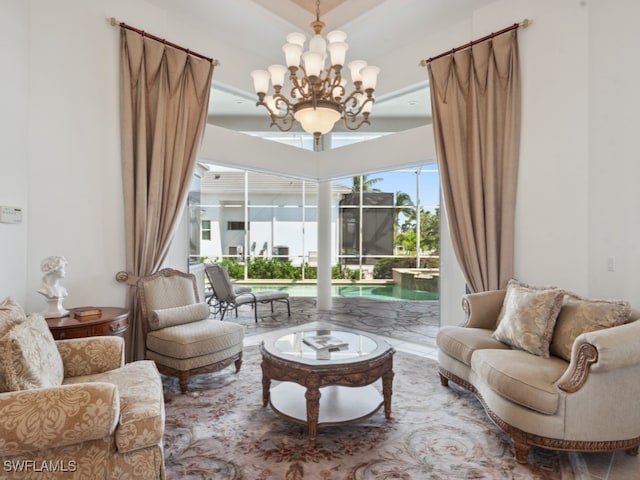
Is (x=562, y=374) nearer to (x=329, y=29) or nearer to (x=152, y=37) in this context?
(x=329, y=29)

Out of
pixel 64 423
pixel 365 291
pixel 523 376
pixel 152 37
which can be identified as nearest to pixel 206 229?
pixel 365 291

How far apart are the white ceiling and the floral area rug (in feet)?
11.9

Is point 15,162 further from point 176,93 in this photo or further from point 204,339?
point 204,339

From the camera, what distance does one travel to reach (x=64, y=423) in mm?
1530

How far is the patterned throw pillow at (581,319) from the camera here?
2.35 metres

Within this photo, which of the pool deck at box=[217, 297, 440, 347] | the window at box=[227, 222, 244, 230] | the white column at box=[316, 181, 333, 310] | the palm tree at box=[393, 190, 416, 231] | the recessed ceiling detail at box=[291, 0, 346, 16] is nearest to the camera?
the recessed ceiling detail at box=[291, 0, 346, 16]

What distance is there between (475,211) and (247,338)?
3436 millimetres

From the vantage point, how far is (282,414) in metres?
2.50

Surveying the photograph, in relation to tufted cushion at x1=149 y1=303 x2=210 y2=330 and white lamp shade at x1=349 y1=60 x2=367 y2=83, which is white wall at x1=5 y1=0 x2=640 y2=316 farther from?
white lamp shade at x1=349 y1=60 x2=367 y2=83

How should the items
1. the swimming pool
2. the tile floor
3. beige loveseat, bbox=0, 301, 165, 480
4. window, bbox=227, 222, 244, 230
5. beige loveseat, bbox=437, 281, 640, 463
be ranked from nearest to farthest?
beige loveseat, bbox=0, 301, 165, 480 → beige loveseat, bbox=437, 281, 640, 463 → the tile floor → the swimming pool → window, bbox=227, 222, 244, 230

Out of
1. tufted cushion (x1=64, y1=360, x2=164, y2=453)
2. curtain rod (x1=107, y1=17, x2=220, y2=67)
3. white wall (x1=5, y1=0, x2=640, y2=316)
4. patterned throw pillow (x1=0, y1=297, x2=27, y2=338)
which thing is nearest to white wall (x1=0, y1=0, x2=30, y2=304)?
white wall (x1=5, y1=0, x2=640, y2=316)

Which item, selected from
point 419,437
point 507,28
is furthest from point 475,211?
point 419,437

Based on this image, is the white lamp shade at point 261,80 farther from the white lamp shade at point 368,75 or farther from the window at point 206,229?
the window at point 206,229

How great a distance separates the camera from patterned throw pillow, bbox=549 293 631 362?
235 cm
